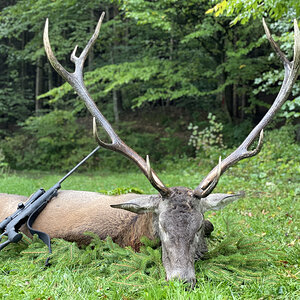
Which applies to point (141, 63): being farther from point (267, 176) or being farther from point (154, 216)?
point (154, 216)

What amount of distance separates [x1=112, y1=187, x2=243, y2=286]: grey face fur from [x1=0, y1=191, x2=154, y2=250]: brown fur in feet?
0.64

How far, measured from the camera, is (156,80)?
45.0 feet

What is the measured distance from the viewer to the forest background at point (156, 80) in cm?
1210

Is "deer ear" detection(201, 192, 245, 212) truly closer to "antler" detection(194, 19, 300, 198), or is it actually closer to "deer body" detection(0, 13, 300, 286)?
"deer body" detection(0, 13, 300, 286)

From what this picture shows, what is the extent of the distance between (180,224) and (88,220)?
3.57 feet

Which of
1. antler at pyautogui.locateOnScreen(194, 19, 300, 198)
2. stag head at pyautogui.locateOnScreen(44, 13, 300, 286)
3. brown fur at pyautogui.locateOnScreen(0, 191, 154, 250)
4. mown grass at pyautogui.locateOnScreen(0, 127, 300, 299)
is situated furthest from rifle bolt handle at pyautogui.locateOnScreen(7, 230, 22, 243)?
antler at pyautogui.locateOnScreen(194, 19, 300, 198)

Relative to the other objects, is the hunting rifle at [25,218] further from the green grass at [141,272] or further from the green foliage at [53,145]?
the green foliage at [53,145]

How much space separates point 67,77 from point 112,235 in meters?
1.79

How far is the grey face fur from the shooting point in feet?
8.33

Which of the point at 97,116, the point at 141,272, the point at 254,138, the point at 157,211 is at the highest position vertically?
the point at 97,116

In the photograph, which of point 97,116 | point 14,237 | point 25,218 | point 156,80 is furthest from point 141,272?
point 156,80

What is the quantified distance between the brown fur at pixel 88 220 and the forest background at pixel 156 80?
321 inches

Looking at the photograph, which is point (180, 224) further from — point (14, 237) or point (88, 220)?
point (14, 237)

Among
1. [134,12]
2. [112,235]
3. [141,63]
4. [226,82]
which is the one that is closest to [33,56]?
[141,63]
